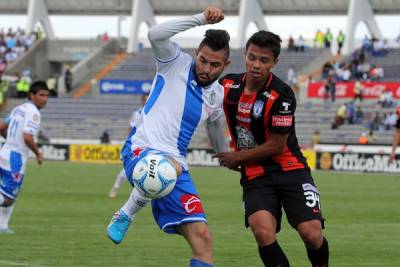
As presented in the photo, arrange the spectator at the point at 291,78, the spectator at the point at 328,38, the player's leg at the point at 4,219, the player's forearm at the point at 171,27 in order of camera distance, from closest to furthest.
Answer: the player's forearm at the point at 171,27
the player's leg at the point at 4,219
the spectator at the point at 291,78
the spectator at the point at 328,38

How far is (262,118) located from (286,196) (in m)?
0.79

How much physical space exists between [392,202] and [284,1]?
4529 centimetres

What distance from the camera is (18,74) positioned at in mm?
71312

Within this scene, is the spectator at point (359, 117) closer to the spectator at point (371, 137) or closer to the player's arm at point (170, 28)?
the spectator at point (371, 137)

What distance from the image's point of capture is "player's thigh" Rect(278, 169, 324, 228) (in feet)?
33.1

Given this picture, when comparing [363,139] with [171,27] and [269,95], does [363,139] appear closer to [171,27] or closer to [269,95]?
[269,95]

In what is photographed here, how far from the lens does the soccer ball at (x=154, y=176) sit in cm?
910

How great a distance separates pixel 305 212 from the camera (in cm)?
1007

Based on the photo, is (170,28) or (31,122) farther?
(31,122)

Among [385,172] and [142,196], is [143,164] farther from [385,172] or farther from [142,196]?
[385,172]

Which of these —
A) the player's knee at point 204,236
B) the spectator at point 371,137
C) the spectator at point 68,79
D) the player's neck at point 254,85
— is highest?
the player's neck at point 254,85

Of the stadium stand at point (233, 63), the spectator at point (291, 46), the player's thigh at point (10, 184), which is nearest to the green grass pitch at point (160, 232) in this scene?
the player's thigh at point (10, 184)

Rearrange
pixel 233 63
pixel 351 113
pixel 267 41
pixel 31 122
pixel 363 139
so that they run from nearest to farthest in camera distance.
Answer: pixel 267 41, pixel 31 122, pixel 363 139, pixel 351 113, pixel 233 63

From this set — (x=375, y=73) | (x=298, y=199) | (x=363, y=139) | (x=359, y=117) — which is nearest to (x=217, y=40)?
(x=298, y=199)
